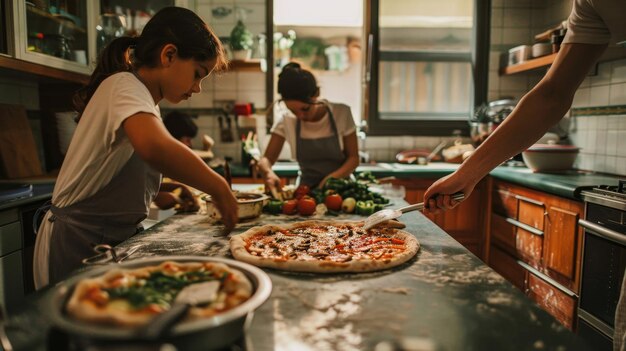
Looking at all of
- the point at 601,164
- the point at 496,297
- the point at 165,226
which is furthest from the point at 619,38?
the point at 601,164

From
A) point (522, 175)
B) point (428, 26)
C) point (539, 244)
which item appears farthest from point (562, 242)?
point (428, 26)

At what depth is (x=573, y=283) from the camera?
2570mm

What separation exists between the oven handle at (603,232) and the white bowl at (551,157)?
0.93 metres

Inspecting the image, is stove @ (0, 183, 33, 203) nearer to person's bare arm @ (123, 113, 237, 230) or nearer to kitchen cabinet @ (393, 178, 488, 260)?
person's bare arm @ (123, 113, 237, 230)

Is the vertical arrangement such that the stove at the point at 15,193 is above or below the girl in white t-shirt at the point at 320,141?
below

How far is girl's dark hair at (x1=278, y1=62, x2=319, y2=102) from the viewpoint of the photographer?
273 cm

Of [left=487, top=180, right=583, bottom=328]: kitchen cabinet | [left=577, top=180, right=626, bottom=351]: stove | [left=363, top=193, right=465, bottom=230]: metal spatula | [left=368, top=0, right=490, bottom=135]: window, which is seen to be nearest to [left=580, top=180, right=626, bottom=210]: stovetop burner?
[left=577, top=180, right=626, bottom=351]: stove

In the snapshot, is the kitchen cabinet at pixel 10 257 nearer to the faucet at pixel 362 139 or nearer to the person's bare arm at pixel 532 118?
the person's bare arm at pixel 532 118

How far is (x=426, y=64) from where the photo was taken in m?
4.75

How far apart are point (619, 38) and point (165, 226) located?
161 centimetres

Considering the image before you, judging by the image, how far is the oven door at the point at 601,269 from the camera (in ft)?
7.08

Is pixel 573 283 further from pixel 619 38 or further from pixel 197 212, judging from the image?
pixel 197 212

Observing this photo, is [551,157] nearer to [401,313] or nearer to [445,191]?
[445,191]

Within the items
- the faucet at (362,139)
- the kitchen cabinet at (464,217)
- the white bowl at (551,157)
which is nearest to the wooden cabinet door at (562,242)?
the white bowl at (551,157)
